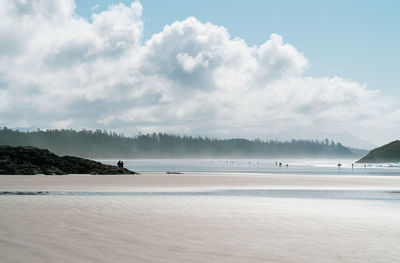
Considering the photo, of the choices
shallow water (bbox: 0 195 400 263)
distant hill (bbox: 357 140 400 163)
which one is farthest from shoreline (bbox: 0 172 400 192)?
distant hill (bbox: 357 140 400 163)

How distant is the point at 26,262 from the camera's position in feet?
24.5

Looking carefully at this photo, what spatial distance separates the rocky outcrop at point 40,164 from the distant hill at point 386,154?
446 ft

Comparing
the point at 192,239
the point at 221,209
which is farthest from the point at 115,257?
the point at 221,209

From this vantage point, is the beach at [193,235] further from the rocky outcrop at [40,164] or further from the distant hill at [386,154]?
the distant hill at [386,154]

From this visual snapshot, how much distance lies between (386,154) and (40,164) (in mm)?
147704

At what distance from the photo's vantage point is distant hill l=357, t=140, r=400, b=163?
537 feet

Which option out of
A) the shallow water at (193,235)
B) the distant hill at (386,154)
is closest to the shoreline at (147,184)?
the shallow water at (193,235)

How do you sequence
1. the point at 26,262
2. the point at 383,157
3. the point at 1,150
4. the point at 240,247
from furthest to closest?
the point at 383,157 → the point at 1,150 → the point at 240,247 → the point at 26,262

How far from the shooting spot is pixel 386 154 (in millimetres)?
166750

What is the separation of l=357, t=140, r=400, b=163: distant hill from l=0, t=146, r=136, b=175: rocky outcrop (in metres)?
136

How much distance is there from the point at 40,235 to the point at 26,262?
2709 millimetres

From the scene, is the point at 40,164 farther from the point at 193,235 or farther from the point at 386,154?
the point at 386,154

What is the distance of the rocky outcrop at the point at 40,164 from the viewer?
157 feet

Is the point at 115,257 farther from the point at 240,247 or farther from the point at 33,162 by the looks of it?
the point at 33,162
